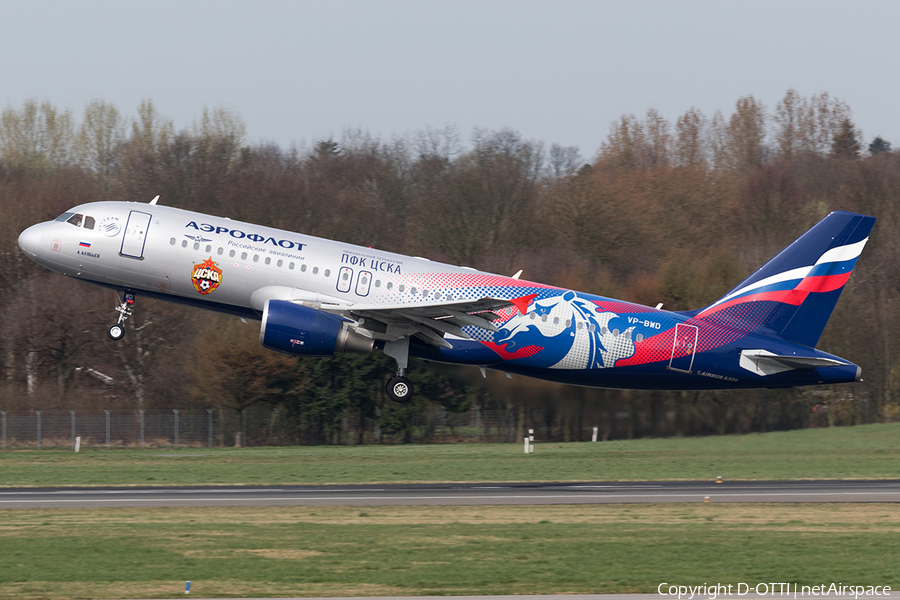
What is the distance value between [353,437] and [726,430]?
2827 cm

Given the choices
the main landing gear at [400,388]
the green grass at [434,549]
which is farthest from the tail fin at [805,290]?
the main landing gear at [400,388]

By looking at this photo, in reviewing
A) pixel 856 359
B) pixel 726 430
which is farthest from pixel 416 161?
pixel 726 430

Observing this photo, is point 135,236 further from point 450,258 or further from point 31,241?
point 450,258

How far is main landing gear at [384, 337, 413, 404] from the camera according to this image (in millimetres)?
32906

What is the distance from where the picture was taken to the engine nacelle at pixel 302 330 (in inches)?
1215

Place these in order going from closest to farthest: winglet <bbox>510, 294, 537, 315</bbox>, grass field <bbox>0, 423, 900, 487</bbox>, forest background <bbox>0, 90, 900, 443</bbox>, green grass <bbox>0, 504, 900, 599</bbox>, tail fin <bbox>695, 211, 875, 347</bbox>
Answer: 1. green grass <bbox>0, 504, 900, 599</bbox>
2. winglet <bbox>510, 294, 537, 315</bbox>
3. grass field <bbox>0, 423, 900, 487</bbox>
4. tail fin <bbox>695, 211, 875, 347</bbox>
5. forest background <bbox>0, 90, 900, 443</bbox>

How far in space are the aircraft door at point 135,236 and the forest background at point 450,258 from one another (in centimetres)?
1113

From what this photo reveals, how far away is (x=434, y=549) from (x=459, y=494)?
31.0 feet

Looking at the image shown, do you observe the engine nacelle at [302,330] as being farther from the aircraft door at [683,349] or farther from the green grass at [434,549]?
the aircraft door at [683,349]

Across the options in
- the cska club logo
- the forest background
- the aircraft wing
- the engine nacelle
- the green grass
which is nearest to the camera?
the green grass

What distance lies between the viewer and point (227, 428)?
5612cm

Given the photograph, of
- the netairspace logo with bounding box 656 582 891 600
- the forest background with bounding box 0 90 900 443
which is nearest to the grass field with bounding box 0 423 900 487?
the forest background with bounding box 0 90 900 443

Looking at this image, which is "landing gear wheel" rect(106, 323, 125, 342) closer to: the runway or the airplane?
the airplane

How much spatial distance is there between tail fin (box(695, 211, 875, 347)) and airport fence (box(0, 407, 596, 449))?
48.6 ft
